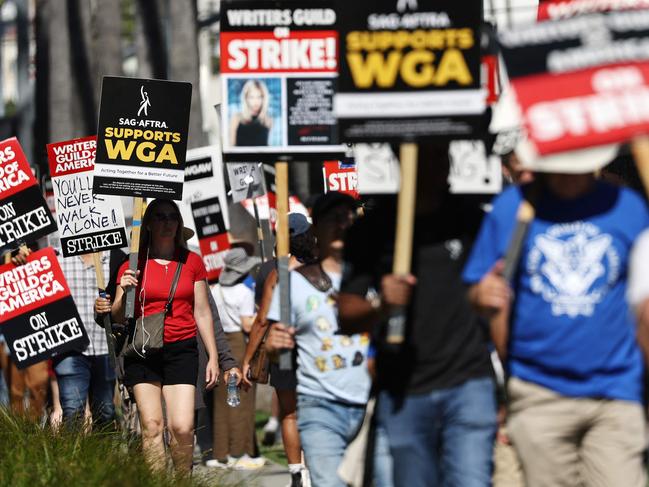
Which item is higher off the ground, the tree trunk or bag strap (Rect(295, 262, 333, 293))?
the tree trunk

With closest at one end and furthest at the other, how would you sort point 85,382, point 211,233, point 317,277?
1. point 317,277
2. point 85,382
3. point 211,233

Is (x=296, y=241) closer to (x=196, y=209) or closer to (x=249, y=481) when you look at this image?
(x=249, y=481)

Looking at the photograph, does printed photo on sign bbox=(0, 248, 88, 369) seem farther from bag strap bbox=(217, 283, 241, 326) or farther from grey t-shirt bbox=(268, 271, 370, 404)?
grey t-shirt bbox=(268, 271, 370, 404)

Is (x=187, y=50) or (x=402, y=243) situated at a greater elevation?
(x=187, y=50)

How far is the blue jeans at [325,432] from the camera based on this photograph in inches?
314

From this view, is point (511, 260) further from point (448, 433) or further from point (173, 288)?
point (173, 288)

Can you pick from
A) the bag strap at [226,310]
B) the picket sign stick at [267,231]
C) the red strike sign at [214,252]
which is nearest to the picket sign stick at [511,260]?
the picket sign stick at [267,231]

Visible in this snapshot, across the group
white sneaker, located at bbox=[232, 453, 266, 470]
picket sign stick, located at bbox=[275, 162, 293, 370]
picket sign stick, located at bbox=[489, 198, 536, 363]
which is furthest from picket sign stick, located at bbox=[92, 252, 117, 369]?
picket sign stick, located at bbox=[489, 198, 536, 363]

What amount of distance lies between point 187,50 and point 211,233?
624 cm

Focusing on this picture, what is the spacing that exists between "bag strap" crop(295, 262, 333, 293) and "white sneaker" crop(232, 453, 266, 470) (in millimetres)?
5640

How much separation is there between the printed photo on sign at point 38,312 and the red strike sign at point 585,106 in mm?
6898

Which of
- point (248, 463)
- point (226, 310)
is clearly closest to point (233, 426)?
point (248, 463)

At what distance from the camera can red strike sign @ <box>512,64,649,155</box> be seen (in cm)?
609

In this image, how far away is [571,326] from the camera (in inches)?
245
